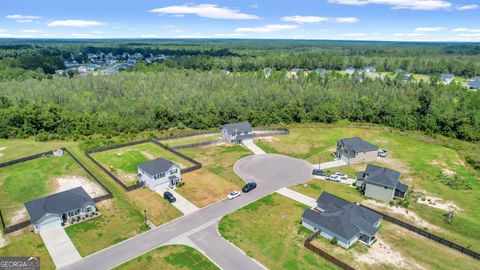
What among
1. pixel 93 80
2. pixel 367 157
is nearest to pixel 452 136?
pixel 367 157

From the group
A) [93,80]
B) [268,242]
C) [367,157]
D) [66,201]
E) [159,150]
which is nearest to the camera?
[268,242]

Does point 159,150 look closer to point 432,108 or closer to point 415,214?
point 415,214

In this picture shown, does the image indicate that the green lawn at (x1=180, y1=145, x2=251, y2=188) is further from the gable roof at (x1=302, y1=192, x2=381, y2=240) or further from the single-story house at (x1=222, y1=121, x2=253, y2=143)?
the gable roof at (x1=302, y1=192, x2=381, y2=240)

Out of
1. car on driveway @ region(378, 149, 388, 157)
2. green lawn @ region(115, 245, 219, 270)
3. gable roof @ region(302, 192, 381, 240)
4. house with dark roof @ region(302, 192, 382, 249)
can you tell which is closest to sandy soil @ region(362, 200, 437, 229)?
house with dark roof @ region(302, 192, 382, 249)

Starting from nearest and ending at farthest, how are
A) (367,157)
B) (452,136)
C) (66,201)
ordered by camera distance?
(66,201), (367,157), (452,136)

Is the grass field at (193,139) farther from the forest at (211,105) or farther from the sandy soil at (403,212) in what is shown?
the sandy soil at (403,212)

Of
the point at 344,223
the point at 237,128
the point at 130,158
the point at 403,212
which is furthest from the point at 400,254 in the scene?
the point at 130,158
